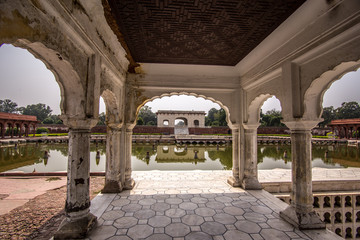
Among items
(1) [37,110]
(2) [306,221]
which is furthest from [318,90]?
(1) [37,110]

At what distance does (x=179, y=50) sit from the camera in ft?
13.0

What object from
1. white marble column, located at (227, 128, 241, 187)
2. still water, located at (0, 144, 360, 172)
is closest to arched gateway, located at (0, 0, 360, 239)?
white marble column, located at (227, 128, 241, 187)

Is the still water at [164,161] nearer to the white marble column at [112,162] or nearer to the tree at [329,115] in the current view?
the white marble column at [112,162]

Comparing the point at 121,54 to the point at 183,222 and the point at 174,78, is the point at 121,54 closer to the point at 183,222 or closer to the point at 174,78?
the point at 174,78

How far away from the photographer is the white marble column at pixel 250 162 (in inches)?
203

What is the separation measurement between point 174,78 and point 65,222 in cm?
408

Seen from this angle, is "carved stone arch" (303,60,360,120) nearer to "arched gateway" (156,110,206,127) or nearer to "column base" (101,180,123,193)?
"column base" (101,180,123,193)

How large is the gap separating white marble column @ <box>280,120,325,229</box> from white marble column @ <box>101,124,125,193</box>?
4020mm

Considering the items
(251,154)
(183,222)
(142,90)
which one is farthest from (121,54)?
(251,154)

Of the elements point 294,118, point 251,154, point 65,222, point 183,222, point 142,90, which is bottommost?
point 183,222

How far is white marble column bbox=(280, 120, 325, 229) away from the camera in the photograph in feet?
10.2

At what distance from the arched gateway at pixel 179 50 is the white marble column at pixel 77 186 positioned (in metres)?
0.01

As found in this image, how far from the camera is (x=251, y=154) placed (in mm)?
5305

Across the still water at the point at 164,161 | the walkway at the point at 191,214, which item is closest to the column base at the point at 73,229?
the walkway at the point at 191,214
